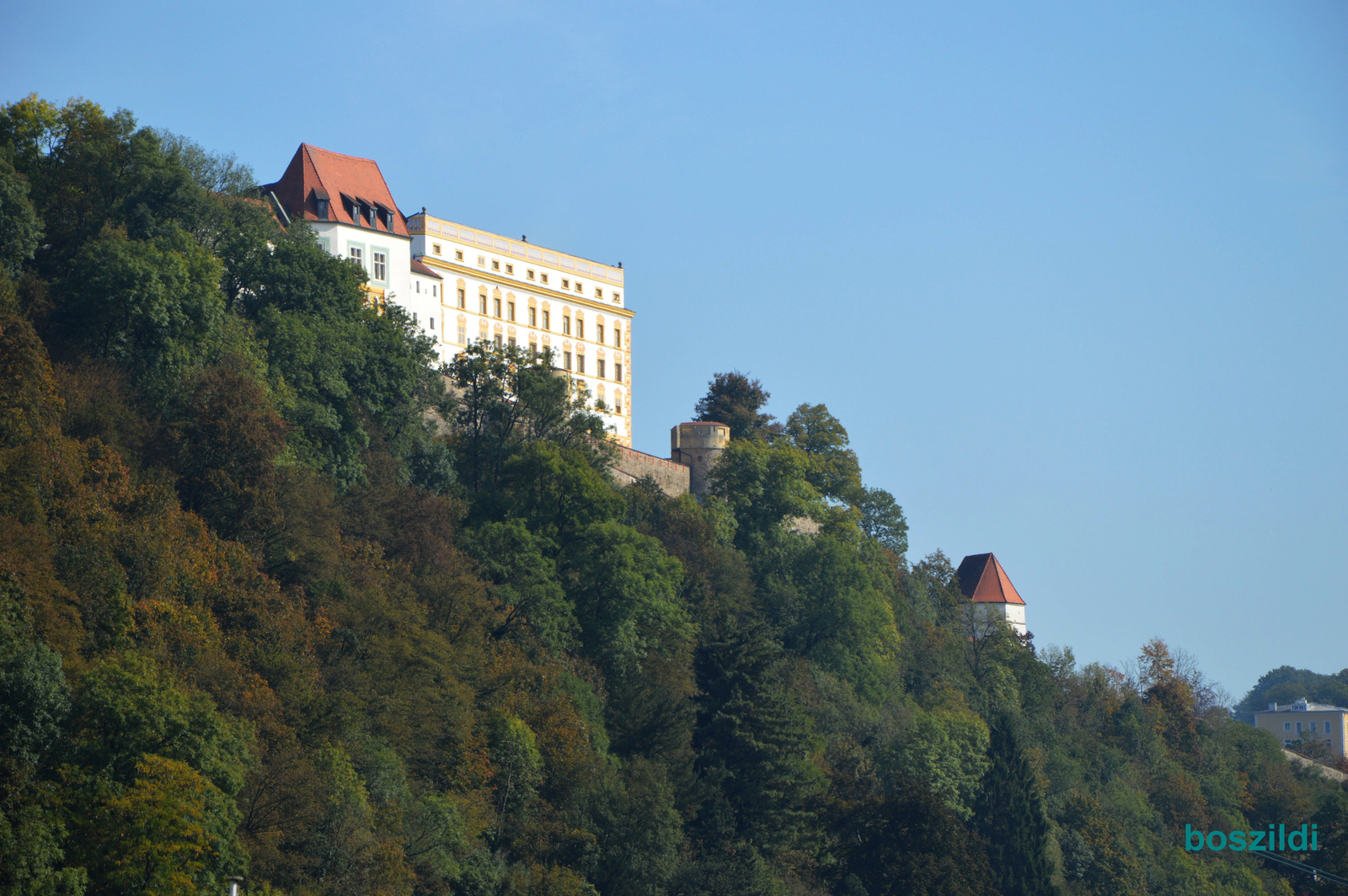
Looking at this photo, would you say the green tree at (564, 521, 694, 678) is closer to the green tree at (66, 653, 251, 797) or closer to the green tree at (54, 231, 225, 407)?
the green tree at (54, 231, 225, 407)

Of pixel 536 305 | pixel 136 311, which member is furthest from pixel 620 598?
pixel 536 305

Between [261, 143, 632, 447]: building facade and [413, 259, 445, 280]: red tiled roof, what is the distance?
0.07 metres

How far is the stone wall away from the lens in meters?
71.3

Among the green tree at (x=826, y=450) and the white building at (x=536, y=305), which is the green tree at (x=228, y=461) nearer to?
the white building at (x=536, y=305)

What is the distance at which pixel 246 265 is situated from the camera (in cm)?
5034

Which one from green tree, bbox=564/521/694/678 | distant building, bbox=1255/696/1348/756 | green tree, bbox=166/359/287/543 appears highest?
green tree, bbox=166/359/287/543

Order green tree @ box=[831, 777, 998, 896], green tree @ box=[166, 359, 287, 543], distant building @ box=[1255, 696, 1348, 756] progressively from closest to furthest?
1. green tree @ box=[166, 359, 287, 543]
2. green tree @ box=[831, 777, 998, 896]
3. distant building @ box=[1255, 696, 1348, 756]

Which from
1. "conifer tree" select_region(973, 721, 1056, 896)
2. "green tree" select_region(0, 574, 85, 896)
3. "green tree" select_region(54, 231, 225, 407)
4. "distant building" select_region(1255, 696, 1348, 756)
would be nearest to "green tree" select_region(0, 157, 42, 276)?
"green tree" select_region(54, 231, 225, 407)

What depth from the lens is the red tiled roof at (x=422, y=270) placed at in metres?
69.9

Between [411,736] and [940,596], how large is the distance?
57.0 m

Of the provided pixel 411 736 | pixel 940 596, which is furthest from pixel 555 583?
pixel 940 596

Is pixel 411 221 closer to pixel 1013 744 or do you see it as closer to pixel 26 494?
pixel 1013 744

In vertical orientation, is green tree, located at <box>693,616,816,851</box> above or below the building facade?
below

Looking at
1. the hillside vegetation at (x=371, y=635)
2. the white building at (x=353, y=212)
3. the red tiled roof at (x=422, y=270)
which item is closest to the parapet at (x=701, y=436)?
the hillside vegetation at (x=371, y=635)
